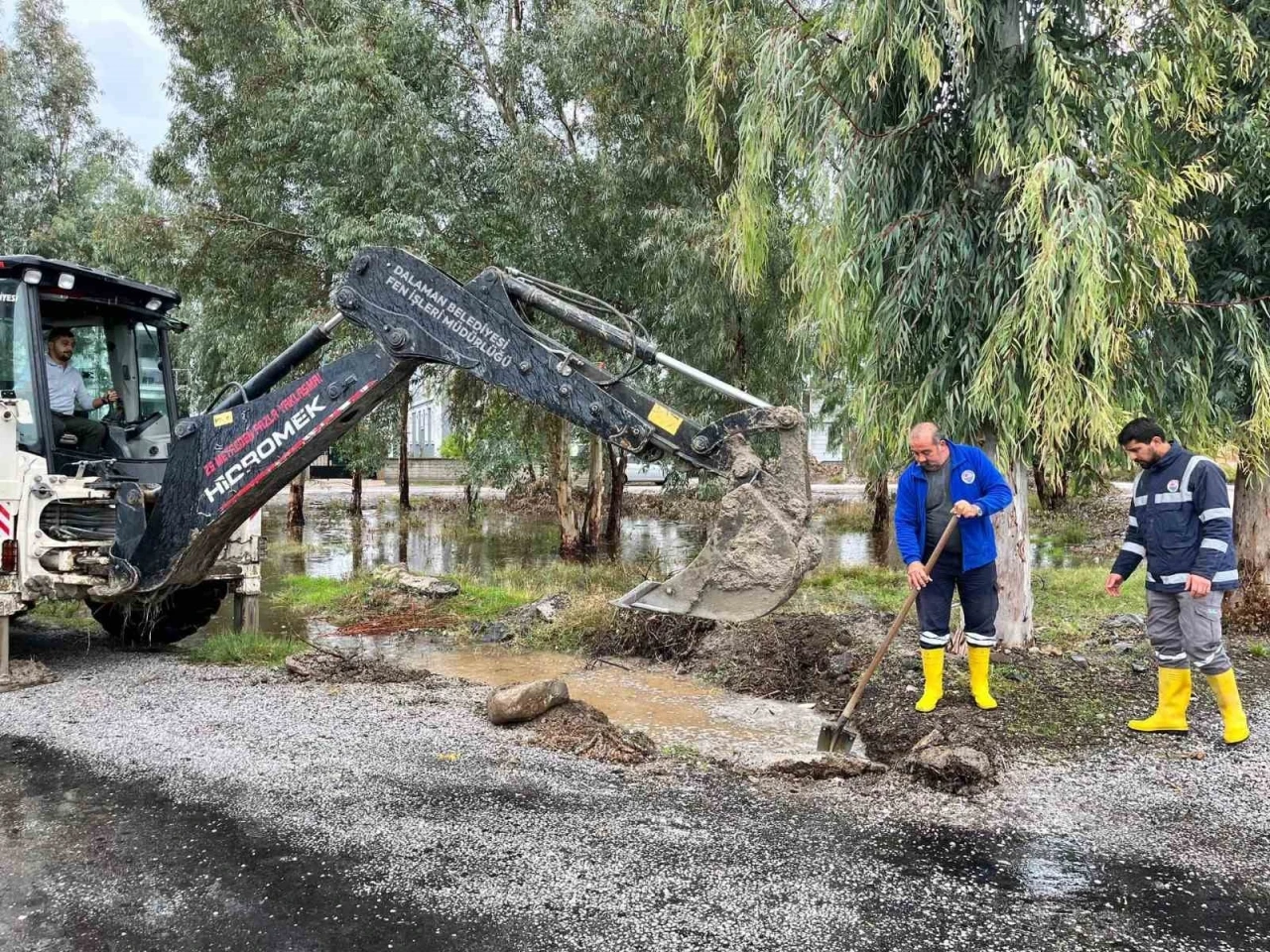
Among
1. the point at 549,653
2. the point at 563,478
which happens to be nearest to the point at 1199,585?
the point at 549,653

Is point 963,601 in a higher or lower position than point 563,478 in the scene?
lower

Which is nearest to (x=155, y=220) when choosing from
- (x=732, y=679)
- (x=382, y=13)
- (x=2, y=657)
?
(x=382, y=13)

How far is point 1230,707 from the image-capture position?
5.21 metres

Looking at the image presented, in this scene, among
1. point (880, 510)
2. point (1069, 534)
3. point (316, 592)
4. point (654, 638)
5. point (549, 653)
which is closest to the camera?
point (654, 638)

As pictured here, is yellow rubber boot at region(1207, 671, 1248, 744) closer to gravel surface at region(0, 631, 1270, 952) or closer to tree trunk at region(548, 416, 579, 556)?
gravel surface at region(0, 631, 1270, 952)

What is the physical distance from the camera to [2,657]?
21.8 feet

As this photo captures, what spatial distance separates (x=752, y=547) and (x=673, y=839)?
1.51 metres

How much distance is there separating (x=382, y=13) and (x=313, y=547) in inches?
354

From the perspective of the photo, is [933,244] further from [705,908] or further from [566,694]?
[705,908]

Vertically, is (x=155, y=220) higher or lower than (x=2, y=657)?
higher

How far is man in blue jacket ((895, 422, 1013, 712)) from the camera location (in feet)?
18.5

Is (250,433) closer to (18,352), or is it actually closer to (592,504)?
(18,352)

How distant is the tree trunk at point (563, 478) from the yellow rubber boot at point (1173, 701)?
11725 mm

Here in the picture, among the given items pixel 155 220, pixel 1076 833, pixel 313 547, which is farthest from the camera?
pixel 313 547
